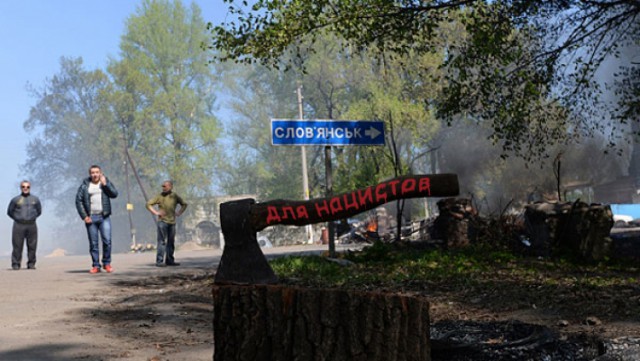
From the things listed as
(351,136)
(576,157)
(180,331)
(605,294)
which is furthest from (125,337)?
(576,157)

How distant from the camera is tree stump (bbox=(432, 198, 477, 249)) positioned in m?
15.6

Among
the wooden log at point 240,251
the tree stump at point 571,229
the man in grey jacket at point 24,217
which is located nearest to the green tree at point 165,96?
the man in grey jacket at point 24,217

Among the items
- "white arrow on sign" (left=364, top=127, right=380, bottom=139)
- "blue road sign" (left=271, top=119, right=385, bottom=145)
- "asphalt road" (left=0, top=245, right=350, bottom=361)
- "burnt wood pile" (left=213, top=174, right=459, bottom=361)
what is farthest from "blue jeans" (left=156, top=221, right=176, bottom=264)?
"burnt wood pile" (left=213, top=174, right=459, bottom=361)

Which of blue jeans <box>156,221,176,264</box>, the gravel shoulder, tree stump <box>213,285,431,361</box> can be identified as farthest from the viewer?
blue jeans <box>156,221,176,264</box>

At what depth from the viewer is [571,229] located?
13109 millimetres

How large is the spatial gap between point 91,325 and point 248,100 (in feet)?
211

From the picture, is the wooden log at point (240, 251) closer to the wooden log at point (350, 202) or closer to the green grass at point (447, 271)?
the wooden log at point (350, 202)

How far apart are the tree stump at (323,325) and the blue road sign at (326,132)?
8.79 meters

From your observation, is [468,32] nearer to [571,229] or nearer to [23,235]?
[571,229]

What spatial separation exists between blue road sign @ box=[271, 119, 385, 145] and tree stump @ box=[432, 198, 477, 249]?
11.4 feet

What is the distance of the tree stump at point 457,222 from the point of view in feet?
51.0

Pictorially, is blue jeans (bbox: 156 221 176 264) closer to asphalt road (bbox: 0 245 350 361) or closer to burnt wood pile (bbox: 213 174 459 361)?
asphalt road (bbox: 0 245 350 361)

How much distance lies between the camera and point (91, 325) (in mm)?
6961

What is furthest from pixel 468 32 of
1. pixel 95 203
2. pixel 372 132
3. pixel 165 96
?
pixel 165 96
